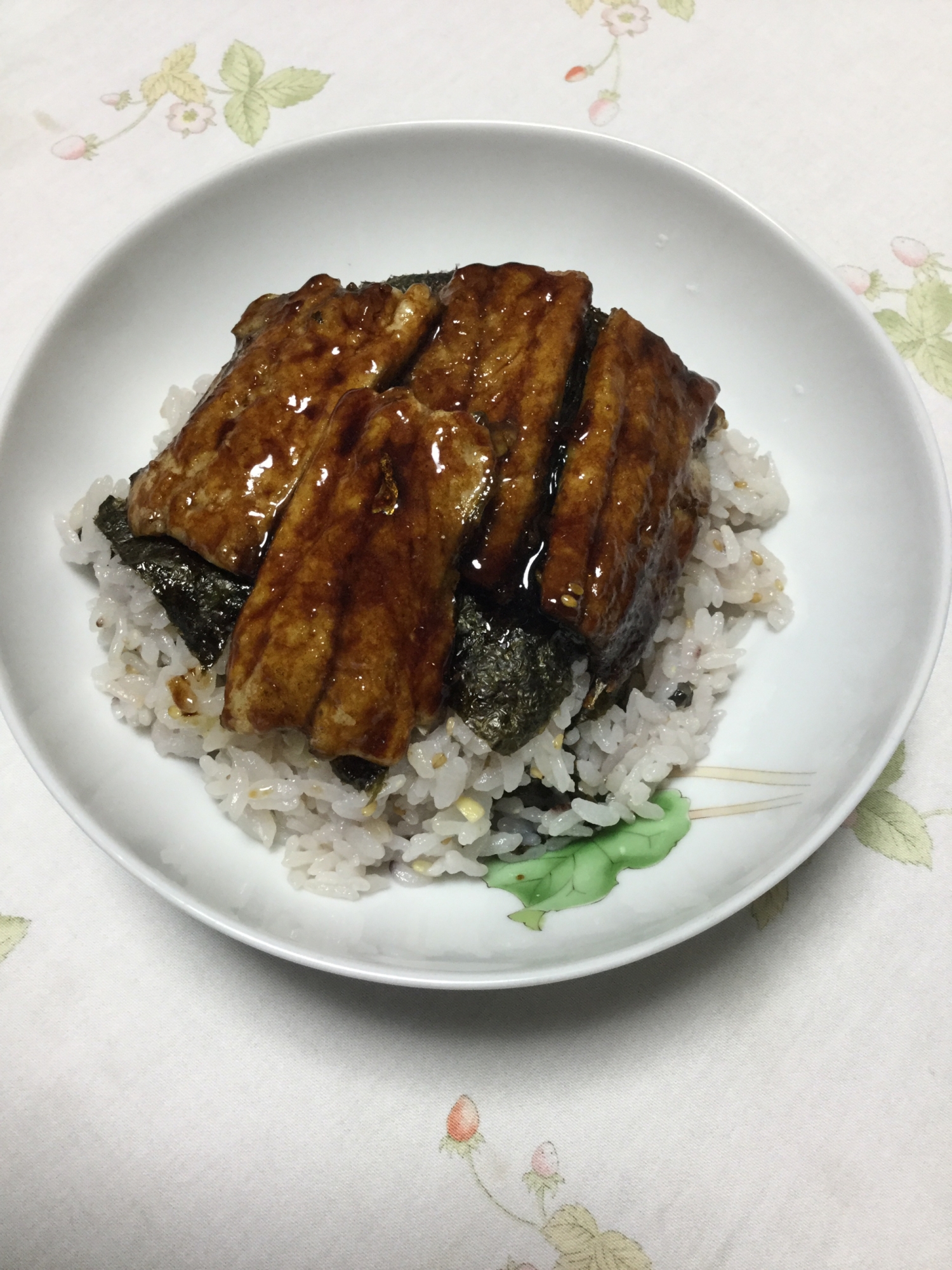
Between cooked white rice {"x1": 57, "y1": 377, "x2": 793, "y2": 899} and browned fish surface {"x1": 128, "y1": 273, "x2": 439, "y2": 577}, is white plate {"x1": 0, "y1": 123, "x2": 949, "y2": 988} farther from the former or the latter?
browned fish surface {"x1": 128, "y1": 273, "x2": 439, "y2": 577}

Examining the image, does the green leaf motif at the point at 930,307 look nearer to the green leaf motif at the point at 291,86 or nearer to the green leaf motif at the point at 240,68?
the green leaf motif at the point at 291,86

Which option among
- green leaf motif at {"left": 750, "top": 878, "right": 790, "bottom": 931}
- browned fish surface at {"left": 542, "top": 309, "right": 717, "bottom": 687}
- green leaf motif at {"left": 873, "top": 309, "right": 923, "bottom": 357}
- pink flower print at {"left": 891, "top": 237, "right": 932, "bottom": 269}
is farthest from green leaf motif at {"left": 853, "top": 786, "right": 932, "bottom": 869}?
pink flower print at {"left": 891, "top": 237, "right": 932, "bottom": 269}

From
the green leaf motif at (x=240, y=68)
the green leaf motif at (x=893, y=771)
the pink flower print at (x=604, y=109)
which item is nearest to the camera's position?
the green leaf motif at (x=893, y=771)

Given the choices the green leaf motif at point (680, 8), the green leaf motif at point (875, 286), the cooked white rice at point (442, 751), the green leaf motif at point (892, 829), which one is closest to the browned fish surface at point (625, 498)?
the cooked white rice at point (442, 751)

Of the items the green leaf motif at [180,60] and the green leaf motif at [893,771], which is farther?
the green leaf motif at [180,60]

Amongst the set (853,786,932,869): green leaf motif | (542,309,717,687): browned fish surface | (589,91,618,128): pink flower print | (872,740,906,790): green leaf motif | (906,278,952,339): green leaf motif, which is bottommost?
(853,786,932,869): green leaf motif

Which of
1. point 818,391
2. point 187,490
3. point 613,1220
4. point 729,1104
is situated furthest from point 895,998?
point 187,490
